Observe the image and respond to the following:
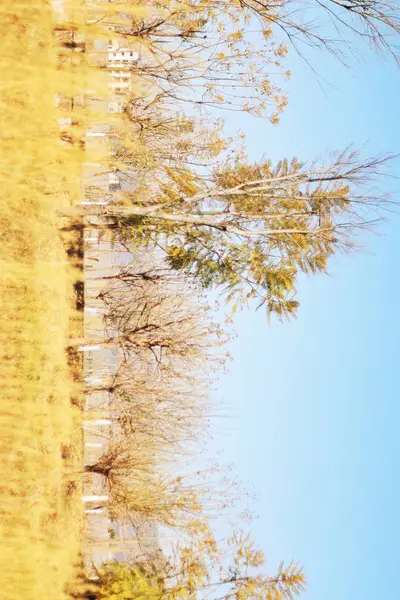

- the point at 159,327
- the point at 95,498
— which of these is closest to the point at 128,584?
the point at 95,498

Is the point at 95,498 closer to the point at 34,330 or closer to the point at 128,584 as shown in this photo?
the point at 128,584

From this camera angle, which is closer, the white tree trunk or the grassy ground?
the grassy ground

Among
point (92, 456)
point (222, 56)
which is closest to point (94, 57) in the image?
point (222, 56)

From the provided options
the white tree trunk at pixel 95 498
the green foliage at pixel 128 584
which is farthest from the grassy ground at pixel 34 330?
the green foliage at pixel 128 584

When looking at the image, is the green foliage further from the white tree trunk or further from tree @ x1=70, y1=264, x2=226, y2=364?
tree @ x1=70, y1=264, x2=226, y2=364

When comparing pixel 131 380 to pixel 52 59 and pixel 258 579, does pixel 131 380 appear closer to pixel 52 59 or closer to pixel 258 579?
pixel 258 579

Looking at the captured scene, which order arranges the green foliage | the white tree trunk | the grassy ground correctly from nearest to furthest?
the grassy ground, the green foliage, the white tree trunk

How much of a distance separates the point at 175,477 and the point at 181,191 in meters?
5.89

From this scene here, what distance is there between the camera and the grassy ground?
884cm

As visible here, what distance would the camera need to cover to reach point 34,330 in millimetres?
9812

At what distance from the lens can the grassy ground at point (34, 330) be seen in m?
8.84

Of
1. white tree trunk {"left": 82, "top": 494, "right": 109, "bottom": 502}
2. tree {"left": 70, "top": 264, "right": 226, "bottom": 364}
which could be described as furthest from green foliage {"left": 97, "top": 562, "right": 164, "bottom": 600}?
tree {"left": 70, "top": 264, "right": 226, "bottom": 364}

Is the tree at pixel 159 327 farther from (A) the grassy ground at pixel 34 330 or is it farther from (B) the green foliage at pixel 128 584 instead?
(B) the green foliage at pixel 128 584

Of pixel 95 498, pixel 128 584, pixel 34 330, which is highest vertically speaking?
pixel 34 330
